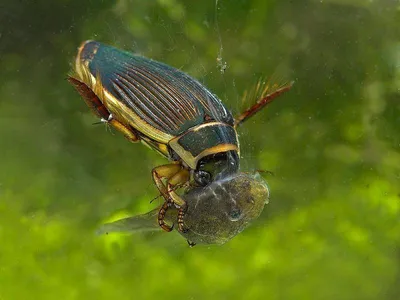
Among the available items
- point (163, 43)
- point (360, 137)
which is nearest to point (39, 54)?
point (163, 43)

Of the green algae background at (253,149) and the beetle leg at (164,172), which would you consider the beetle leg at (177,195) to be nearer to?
the beetle leg at (164,172)

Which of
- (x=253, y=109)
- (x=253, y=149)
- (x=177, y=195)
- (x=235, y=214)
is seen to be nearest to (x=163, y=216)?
(x=177, y=195)

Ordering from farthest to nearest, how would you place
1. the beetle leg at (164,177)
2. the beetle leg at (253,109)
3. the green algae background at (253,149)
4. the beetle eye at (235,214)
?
the green algae background at (253,149), the beetle leg at (253,109), the beetle leg at (164,177), the beetle eye at (235,214)

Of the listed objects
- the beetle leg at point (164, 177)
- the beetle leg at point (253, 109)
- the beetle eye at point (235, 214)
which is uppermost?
the beetle leg at point (253, 109)

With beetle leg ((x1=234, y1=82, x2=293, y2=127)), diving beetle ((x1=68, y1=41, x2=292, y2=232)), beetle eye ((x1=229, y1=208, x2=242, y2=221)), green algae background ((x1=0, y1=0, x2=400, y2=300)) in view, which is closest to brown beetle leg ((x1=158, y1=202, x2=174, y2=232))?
diving beetle ((x1=68, y1=41, x2=292, y2=232))

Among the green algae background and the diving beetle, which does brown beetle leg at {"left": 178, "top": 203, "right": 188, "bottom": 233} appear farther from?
the green algae background

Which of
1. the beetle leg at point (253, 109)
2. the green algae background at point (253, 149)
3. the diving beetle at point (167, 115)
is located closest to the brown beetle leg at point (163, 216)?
the diving beetle at point (167, 115)
